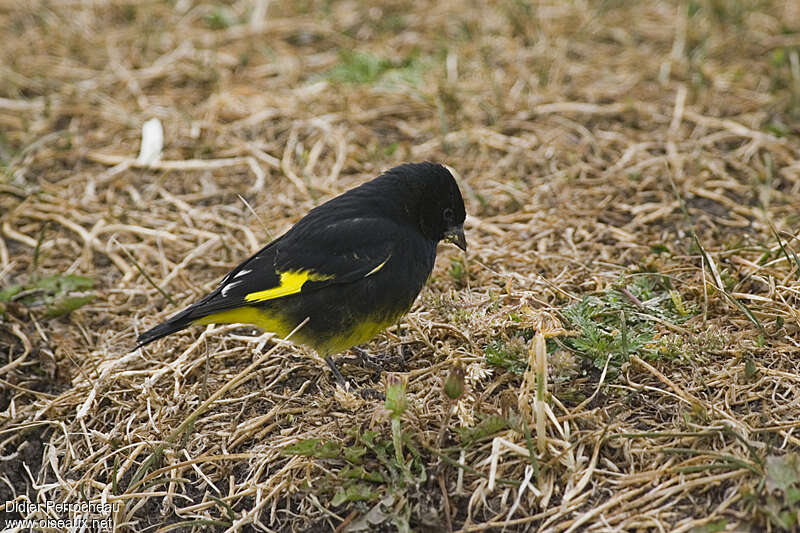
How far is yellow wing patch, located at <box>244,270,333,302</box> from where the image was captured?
3609mm

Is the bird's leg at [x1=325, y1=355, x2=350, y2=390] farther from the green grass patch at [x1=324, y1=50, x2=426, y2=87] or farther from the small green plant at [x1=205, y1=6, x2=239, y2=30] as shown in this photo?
the small green plant at [x1=205, y1=6, x2=239, y2=30]

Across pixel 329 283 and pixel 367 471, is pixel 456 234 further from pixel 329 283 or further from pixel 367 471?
pixel 367 471

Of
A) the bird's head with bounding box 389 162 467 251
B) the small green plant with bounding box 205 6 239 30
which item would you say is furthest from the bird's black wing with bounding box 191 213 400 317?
the small green plant with bounding box 205 6 239 30

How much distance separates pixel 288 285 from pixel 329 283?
0.18m

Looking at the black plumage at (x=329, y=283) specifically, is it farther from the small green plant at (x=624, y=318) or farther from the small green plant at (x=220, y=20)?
the small green plant at (x=220, y=20)

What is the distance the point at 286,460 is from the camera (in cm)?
332

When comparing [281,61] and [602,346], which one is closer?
[602,346]

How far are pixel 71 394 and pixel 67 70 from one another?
3812 mm

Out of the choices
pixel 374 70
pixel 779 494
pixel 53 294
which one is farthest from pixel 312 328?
pixel 374 70

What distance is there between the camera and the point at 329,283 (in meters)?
3.65

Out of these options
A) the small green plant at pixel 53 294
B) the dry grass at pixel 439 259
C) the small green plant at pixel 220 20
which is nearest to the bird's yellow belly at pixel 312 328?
the dry grass at pixel 439 259

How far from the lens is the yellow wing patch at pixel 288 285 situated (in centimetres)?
361

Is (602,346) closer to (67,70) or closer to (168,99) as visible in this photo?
Answer: (168,99)

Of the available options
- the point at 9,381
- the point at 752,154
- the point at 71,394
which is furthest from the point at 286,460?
the point at 752,154
